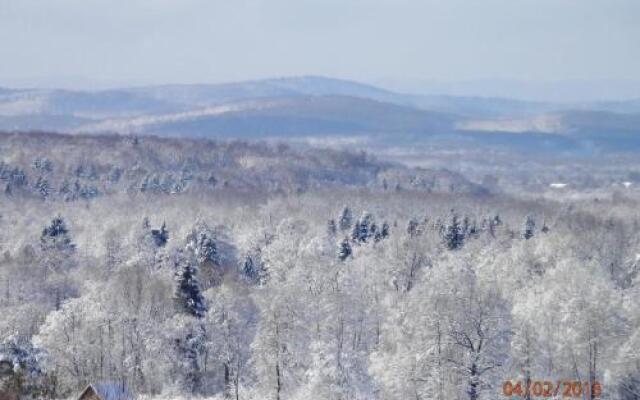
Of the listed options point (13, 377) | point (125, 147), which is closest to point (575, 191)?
point (125, 147)

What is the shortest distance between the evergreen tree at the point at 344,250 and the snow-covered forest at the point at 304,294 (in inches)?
5.7

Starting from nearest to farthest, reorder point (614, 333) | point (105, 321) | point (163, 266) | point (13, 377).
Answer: point (13, 377), point (614, 333), point (105, 321), point (163, 266)

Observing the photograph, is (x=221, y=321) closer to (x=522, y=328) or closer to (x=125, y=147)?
(x=522, y=328)

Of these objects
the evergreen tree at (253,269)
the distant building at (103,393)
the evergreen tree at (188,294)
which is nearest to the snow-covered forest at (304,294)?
the evergreen tree at (188,294)

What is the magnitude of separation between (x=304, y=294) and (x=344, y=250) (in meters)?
23.7

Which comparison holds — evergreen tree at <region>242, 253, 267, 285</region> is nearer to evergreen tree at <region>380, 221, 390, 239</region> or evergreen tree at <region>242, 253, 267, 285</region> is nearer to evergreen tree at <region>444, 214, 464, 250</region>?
evergreen tree at <region>380, 221, 390, 239</region>

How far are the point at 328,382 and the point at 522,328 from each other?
25.9 feet

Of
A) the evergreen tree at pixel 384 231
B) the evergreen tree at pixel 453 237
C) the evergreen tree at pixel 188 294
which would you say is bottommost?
the evergreen tree at pixel 384 231

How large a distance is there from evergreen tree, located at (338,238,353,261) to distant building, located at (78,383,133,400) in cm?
3602

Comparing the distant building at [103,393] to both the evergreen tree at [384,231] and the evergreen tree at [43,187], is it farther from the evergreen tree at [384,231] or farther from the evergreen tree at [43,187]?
the evergreen tree at [43,187]

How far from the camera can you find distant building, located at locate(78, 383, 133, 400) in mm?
32938

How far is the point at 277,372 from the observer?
3822 cm

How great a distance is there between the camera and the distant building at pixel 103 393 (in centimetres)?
3294
